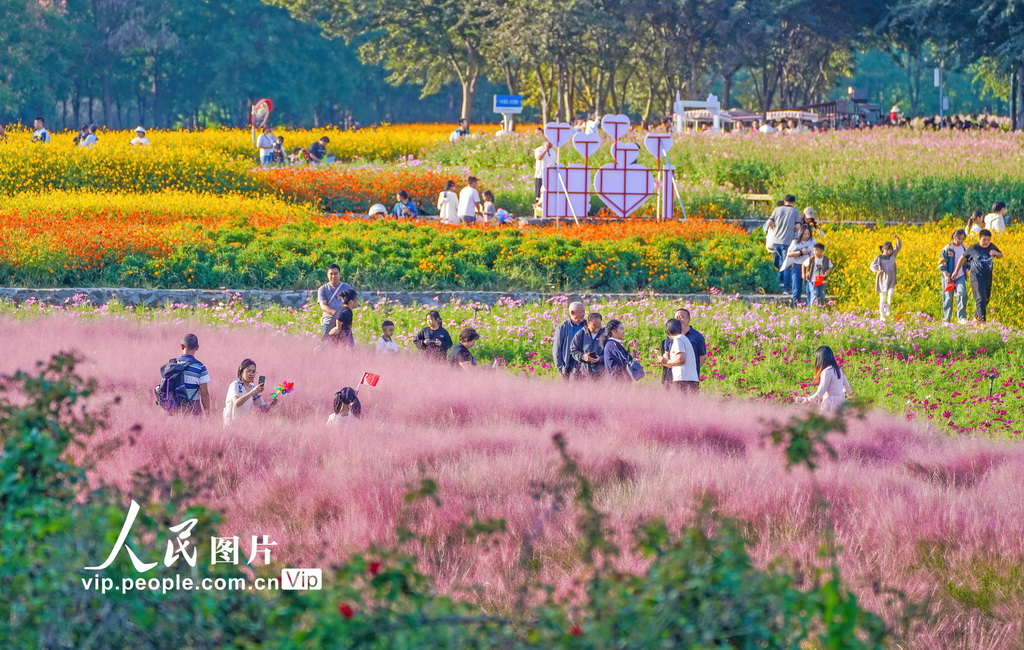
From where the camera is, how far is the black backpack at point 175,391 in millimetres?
11234

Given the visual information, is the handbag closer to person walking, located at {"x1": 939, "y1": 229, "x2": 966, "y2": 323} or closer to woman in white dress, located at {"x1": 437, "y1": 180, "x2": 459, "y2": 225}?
person walking, located at {"x1": 939, "y1": 229, "x2": 966, "y2": 323}

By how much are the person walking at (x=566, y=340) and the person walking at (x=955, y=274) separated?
740cm

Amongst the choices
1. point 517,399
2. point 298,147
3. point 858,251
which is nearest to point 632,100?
point 298,147

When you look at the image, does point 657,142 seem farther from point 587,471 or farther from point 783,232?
point 587,471

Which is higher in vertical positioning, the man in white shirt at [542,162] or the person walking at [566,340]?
the man in white shirt at [542,162]

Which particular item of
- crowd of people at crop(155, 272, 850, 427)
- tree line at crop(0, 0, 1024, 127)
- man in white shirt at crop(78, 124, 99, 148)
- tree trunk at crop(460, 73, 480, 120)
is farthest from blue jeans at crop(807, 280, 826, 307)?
tree trunk at crop(460, 73, 480, 120)

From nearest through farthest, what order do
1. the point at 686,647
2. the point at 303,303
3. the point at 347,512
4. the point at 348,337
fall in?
the point at 686,647 < the point at 347,512 < the point at 348,337 < the point at 303,303

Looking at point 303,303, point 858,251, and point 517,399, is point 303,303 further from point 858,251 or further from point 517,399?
point 858,251

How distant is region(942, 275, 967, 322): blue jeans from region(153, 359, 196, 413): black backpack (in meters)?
11.8

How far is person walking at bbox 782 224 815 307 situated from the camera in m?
20.2

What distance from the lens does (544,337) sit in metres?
17.3

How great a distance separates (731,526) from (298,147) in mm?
36054

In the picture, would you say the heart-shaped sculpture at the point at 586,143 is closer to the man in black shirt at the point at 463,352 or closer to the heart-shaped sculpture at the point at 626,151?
the heart-shaped sculpture at the point at 626,151

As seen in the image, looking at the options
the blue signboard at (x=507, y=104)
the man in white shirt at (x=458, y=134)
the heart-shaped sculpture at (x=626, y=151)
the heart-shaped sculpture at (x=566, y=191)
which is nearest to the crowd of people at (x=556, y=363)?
the heart-shaped sculpture at (x=566, y=191)
